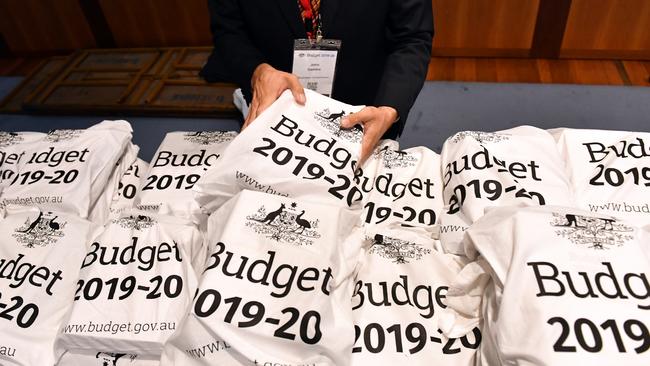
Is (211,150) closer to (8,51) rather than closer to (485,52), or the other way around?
(485,52)

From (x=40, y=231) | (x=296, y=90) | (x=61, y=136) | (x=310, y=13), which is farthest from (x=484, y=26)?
(x=40, y=231)

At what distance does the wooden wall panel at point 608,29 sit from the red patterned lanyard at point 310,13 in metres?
2.50

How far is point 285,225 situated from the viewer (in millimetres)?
1232

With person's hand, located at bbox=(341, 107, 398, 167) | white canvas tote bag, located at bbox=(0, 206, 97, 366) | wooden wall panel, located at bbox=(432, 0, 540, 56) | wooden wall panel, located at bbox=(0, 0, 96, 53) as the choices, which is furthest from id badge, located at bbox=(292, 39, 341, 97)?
wooden wall panel, located at bbox=(0, 0, 96, 53)

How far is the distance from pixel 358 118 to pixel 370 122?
0.17 ft

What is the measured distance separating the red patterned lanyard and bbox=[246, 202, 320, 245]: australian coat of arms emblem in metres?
0.67

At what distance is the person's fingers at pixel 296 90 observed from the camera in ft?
4.83

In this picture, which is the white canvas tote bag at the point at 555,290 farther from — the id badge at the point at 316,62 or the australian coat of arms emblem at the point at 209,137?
the australian coat of arms emblem at the point at 209,137

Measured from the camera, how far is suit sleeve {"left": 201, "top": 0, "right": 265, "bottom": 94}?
167cm

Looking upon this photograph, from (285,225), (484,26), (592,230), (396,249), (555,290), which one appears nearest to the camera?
(555,290)

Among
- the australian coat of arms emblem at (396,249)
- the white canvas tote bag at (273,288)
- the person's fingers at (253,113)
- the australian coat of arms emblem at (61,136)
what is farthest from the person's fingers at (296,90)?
the australian coat of arms emblem at (61,136)

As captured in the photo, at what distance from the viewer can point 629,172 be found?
1.45 metres

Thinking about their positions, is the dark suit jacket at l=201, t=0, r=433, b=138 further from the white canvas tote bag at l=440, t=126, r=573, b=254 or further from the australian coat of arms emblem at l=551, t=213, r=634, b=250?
the australian coat of arms emblem at l=551, t=213, r=634, b=250

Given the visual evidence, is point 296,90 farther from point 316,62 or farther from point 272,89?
point 316,62
